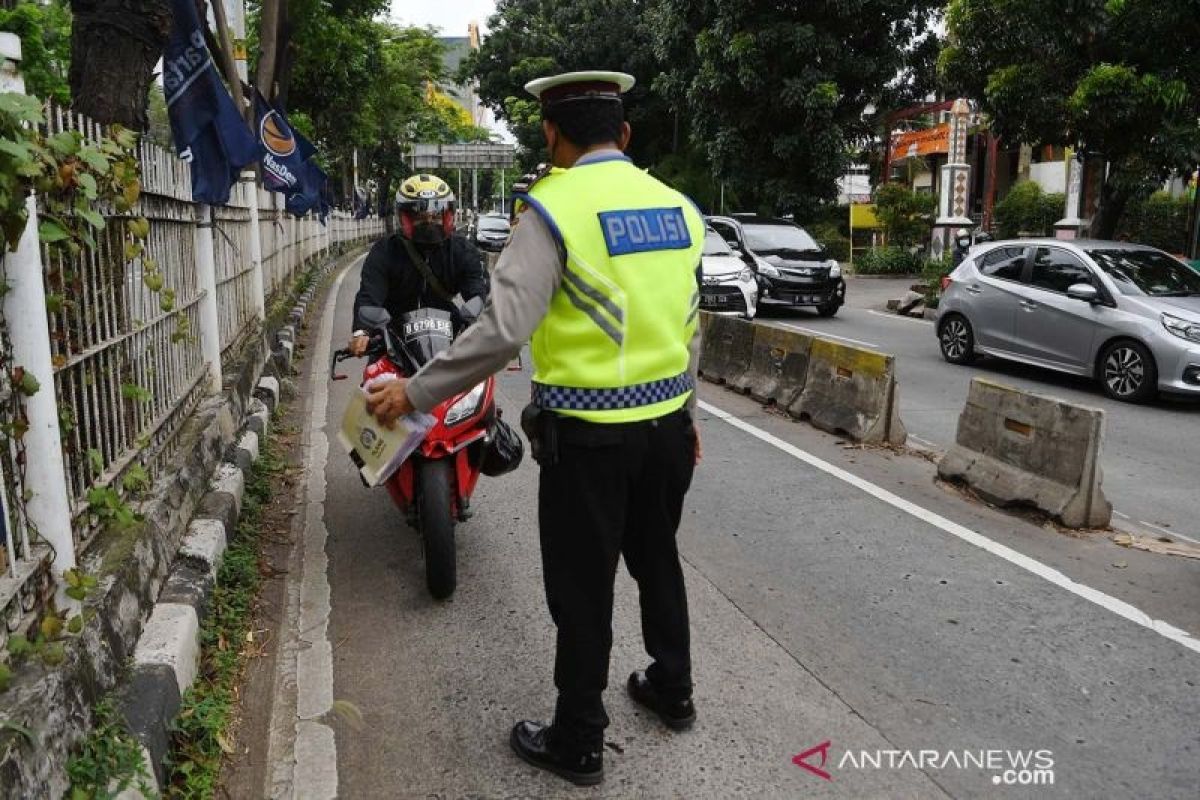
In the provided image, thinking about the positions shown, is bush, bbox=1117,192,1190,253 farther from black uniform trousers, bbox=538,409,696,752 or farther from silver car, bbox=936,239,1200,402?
black uniform trousers, bbox=538,409,696,752

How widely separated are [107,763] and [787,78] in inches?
876

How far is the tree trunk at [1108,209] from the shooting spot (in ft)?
46.7

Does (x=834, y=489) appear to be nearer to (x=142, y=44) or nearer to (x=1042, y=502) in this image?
(x=1042, y=502)

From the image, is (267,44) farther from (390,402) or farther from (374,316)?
(390,402)

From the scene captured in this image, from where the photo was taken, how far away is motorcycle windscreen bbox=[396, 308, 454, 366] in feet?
16.5

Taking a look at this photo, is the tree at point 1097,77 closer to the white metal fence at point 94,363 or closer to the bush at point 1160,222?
the bush at point 1160,222

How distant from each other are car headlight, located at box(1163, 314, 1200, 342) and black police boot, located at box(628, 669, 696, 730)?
7765 millimetres

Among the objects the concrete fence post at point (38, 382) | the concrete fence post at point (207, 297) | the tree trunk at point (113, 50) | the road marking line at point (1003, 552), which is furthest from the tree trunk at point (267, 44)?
the concrete fence post at point (38, 382)

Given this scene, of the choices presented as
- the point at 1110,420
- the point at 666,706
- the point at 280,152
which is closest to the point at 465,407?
the point at 666,706

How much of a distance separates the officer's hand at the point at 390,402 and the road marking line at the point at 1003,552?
3366mm

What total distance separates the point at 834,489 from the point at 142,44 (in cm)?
501

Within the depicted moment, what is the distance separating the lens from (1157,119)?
41.7ft

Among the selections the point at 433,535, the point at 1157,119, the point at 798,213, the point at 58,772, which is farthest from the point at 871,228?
the point at 58,772

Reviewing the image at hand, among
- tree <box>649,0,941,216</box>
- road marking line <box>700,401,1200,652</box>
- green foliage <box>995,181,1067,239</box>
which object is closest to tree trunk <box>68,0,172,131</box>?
road marking line <box>700,401,1200,652</box>
